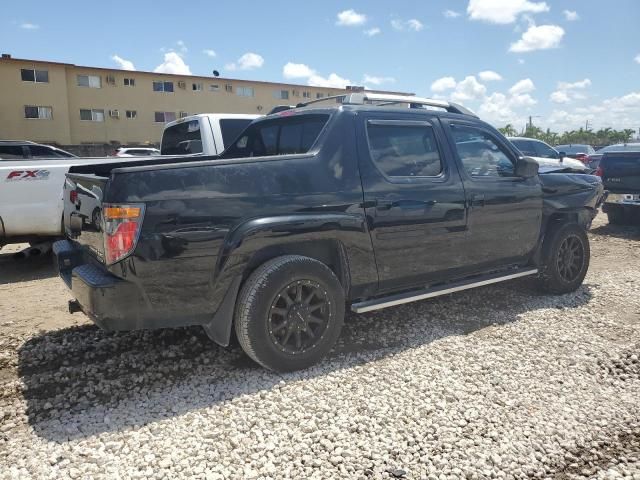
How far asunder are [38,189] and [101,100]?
1292 inches

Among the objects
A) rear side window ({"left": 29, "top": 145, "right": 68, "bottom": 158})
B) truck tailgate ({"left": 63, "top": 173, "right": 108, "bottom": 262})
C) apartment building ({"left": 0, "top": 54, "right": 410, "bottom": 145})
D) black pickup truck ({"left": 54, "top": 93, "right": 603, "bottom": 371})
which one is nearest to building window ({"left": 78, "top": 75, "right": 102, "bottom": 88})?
apartment building ({"left": 0, "top": 54, "right": 410, "bottom": 145})

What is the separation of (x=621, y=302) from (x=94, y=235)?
5.03 meters

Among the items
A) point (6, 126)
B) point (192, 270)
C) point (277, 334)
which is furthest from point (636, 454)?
point (6, 126)

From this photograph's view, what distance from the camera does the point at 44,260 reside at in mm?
7578

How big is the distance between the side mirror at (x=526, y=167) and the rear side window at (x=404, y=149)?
0.99m

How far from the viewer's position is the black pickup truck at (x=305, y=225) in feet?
10.2

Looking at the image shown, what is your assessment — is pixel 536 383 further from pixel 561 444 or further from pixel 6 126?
pixel 6 126

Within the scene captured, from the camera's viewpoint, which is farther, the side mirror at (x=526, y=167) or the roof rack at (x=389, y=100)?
the side mirror at (x=526, y=167)

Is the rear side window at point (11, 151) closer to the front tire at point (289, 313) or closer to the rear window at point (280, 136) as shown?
the rear window at point (280, 136)

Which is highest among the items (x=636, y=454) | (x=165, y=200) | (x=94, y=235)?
(x=165, y=200)

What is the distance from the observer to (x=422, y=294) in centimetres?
420

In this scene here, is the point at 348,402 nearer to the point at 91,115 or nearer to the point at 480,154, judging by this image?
the point at 480,154

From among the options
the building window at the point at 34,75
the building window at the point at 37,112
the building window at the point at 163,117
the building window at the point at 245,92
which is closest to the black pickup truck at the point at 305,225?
the building window at the point at 37,112

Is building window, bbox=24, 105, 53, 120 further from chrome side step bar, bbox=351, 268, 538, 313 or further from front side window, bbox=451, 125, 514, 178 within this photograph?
chrome side step bar, bbox=351, 268, 538, 313
